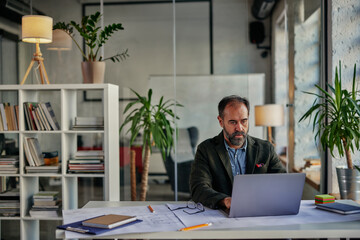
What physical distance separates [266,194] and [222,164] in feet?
2.36

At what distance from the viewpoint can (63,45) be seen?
4.59m

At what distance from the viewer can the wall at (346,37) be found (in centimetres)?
411

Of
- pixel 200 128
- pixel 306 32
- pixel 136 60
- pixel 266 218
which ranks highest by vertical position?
pixel 306 32

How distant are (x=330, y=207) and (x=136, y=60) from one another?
2.87 metres

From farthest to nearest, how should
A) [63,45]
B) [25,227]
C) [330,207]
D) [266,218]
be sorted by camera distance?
[63,45] → [25,227] → [330,207] → [266,218]

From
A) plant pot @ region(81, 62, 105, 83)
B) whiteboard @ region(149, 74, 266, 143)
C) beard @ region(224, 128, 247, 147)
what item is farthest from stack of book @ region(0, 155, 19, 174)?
beard @ region(224, 128, 247, 147)

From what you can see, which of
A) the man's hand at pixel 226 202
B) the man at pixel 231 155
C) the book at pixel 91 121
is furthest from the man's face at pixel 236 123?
the book at pixel 91 121

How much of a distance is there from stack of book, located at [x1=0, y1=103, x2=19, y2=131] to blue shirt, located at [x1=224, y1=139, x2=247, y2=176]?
6.52 feet

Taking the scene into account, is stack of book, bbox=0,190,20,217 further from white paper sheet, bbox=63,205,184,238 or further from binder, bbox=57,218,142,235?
binder, bbox=57,218,142,235

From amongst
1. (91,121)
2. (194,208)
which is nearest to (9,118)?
(91,121)

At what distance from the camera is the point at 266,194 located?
213cm

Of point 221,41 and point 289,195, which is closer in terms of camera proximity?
point 289,195

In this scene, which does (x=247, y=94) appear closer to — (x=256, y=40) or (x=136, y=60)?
(x=256, y=40)

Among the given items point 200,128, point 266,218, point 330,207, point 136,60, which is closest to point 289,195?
point 266,218
